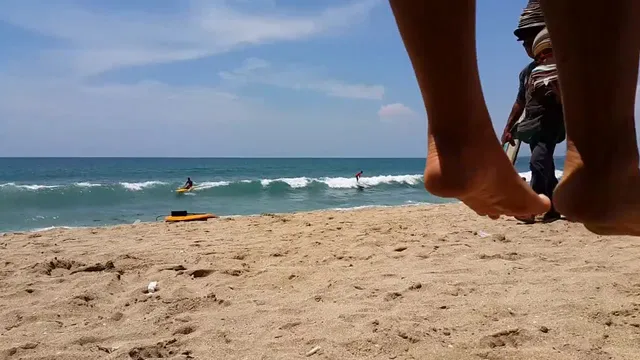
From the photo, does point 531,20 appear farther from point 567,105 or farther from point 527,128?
point 567,105

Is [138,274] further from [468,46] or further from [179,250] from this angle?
[468,46]

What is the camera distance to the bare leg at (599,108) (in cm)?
Answer: 61

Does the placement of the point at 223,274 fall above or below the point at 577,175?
below

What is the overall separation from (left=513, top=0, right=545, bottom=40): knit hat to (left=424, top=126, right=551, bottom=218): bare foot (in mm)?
722

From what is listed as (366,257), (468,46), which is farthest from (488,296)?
(468,46)

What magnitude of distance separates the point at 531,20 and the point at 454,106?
33.0 inches

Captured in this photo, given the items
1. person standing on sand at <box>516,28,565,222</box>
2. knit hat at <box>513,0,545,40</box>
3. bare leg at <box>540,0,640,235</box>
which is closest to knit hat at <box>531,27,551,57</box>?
person standing on sand at <box>516,28,565,222</box>

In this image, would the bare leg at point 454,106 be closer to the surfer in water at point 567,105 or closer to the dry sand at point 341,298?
the surfer in water at point 567,105

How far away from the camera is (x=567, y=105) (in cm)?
70

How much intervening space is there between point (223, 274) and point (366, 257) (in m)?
0.91

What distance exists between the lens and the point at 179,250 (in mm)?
3900

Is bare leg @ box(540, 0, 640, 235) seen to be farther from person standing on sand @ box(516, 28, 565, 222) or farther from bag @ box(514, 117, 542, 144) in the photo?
bag @ box(514, 117, 542, 144)

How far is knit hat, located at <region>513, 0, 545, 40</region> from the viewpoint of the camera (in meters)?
1.46

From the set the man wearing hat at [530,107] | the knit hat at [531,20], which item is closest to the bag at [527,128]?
the man wearing hat at [530,107]
